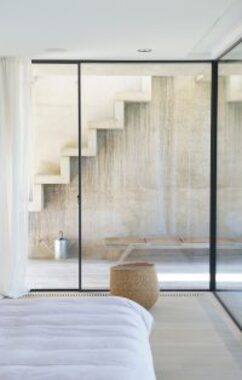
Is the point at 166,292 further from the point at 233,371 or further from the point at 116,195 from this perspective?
the point at 233,371

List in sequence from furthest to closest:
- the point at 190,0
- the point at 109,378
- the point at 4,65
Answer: the point at 4,65
the point at 190,0
the point at 109,378

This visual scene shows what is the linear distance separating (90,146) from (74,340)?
11.1 ft

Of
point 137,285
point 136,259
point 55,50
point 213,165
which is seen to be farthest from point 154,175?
point 55,50

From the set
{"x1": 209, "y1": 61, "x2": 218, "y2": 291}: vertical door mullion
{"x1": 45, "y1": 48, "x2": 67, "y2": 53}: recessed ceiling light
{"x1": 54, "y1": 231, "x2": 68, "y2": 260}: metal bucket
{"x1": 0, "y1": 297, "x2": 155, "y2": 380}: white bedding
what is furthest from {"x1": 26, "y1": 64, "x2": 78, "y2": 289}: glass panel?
{"x1": 0, "y1": 297, "x2": 155, "y2": 380}: white bedding

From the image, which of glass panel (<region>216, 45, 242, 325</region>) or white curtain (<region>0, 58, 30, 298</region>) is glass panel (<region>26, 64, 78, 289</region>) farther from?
glass panel (<region>216, 45, 242, 325</region>)


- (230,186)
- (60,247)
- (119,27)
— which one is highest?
(119,27)

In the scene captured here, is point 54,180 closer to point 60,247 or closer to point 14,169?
point 14,169

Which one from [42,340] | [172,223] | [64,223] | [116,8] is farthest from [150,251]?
[42,340]

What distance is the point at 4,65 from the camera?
18.0 feet

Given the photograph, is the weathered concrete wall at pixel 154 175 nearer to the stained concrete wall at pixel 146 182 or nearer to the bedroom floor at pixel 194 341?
the stained concrete wall at pixel 146 182

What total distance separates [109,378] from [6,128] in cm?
378

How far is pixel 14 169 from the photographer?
18.0 feet

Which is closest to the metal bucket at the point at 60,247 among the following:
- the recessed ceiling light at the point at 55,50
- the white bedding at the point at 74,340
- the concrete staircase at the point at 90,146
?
the concrete staircase at the point at 90,146

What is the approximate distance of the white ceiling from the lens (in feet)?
11.9
